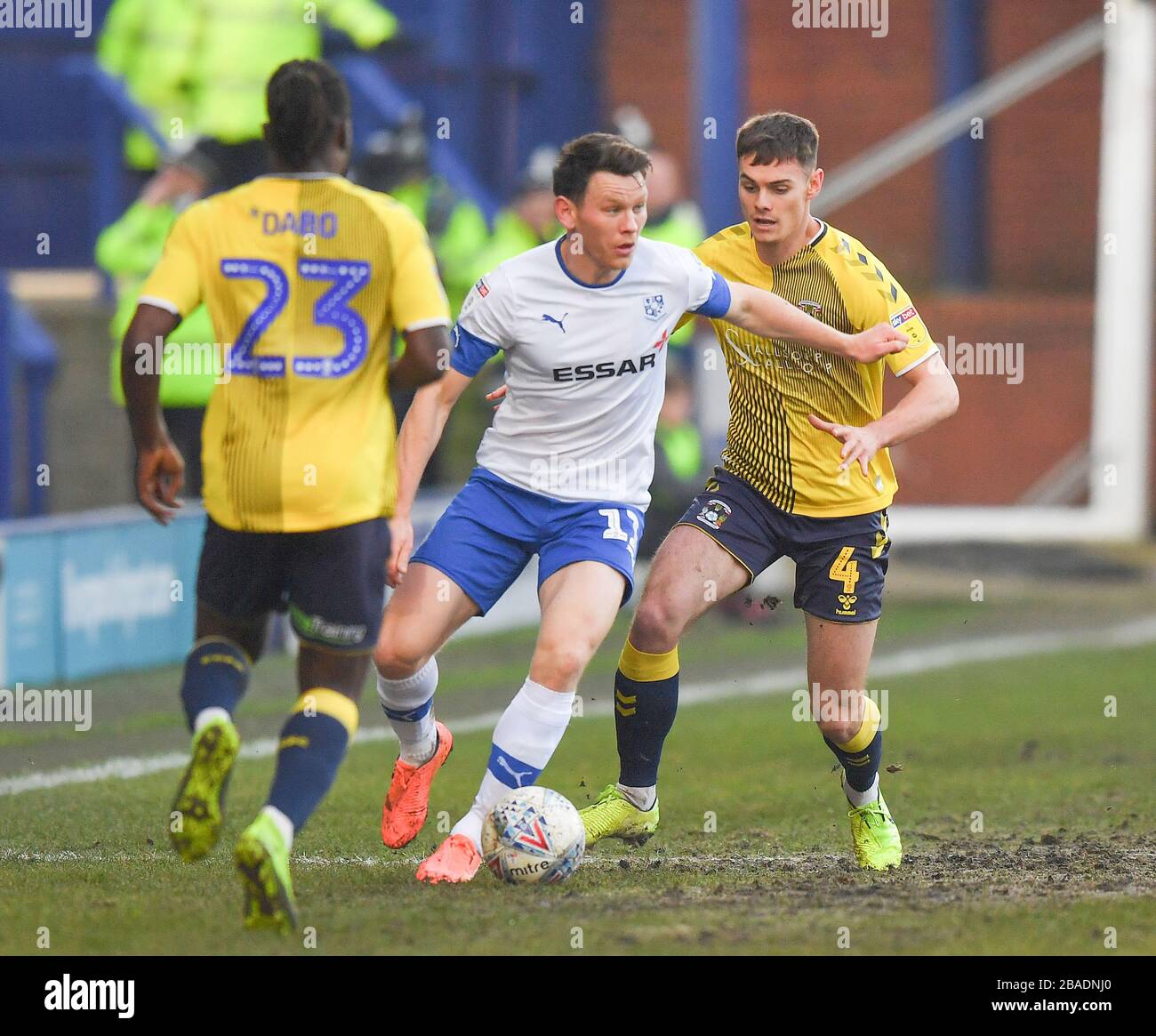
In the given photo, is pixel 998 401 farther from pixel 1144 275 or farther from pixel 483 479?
pixel 483 479

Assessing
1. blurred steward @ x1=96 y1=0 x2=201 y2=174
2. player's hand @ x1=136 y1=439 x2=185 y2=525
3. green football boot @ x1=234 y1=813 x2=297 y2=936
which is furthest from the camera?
blurred steward @ x1=96 y1=0 x2=201 y2=174

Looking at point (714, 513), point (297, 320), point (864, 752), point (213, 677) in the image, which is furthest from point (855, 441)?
point (213, 677)

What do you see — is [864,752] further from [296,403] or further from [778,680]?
[778,680]

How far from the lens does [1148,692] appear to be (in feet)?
34.5

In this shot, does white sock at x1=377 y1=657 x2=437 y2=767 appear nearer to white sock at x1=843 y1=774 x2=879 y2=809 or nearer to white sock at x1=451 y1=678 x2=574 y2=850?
white sock at x1=451 y1=678 x2=574 y2=850

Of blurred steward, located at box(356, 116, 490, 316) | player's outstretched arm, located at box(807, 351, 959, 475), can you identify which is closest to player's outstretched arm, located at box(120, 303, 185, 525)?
player's outstretched arm, located at box(807, 351, 959, 475)

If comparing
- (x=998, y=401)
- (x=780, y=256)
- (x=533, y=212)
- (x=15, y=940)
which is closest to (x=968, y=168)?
(x=998, y=401)

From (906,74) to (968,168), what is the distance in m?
1.19

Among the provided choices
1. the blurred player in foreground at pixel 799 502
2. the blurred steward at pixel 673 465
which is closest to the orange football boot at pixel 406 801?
the blurred player in foreground at pixel 799 502

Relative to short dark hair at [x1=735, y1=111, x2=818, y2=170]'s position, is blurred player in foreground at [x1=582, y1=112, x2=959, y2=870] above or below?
below

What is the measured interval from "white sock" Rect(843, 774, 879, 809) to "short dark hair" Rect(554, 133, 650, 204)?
200cm

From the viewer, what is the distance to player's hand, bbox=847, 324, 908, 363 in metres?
6.01

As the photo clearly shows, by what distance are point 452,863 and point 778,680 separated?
5.50 metres

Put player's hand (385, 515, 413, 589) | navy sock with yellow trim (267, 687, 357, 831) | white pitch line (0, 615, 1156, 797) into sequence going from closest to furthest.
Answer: navy sock with yellow trim (267, 687, 357, 831) → player's hand (385, 515, 413, 589) → white pitch line (0, 615, 1156, 797)
